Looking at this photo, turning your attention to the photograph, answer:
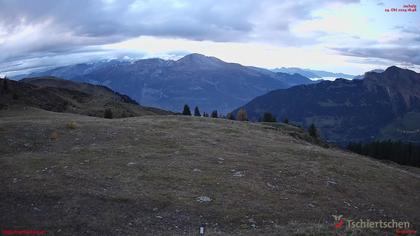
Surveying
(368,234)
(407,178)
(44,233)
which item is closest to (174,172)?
(44,233)

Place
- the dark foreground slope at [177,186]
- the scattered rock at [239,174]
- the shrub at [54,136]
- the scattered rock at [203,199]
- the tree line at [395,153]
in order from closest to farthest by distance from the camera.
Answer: the dark foreground slope at [177,186], the scattered rock at [203,199], the scattered rock at [239,174], the shrub at [54,136], the tree line at [395,153]

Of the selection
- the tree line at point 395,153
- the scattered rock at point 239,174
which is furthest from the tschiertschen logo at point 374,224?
the tree line at point 395,153

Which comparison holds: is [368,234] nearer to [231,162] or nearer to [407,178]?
[231,162]

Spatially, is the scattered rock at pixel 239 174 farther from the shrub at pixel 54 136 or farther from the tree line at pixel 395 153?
the tree line at pixel 395 153

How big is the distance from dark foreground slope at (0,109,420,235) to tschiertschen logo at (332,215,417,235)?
1.64ft

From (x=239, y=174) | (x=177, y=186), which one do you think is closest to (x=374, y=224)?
(x=239, y=174)

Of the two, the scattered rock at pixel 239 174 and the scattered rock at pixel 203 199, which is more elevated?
the scattered rock at pixel 239 174

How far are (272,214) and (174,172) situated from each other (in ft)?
25.3

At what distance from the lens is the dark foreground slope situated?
1678 centimetres

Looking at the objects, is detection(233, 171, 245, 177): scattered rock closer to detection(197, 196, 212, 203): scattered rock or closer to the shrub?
detection(197, 196, 212, 203): scattered rock

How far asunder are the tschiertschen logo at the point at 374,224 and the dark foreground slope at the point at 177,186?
1.64 ft

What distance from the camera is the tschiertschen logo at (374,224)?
1730cm

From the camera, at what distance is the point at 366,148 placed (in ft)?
412

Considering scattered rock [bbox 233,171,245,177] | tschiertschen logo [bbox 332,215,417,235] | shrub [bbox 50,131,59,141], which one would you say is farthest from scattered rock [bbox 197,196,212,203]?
shrub [bbox 50,131,59,141]
